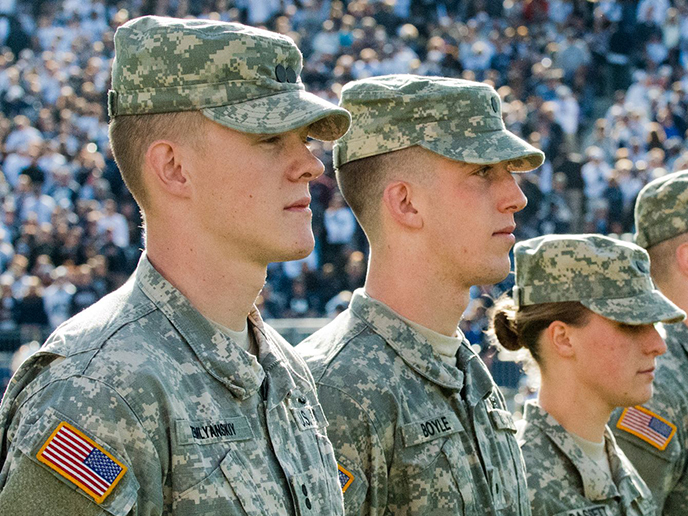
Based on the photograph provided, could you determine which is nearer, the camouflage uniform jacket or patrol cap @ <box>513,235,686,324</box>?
patrol cap @ <box>513,235,686,324</box>

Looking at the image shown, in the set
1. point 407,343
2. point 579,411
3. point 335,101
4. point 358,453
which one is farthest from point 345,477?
point 335,101

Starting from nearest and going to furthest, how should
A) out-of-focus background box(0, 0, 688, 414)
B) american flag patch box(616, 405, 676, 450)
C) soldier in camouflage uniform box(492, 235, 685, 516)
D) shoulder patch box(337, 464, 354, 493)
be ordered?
1. shoulder patch box(337, 464, 354, 493)
2. soldier in camouflage uniform box(492, 235, 685, 516)
3. american flag patch box(616, 405, 676, 450)
4. out-of-focus background box(0, 0, 688, 414)

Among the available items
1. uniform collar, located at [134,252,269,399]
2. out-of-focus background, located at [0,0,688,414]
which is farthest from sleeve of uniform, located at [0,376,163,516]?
out-of-focus background, located at [0,0,688,414]

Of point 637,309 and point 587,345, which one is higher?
point 637,309

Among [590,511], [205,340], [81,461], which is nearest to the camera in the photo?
[81,461]

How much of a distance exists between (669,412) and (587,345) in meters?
0.48

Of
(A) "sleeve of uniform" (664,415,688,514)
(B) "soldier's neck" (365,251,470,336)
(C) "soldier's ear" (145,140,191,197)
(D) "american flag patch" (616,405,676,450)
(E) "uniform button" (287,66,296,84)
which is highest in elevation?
(E) "uniform button" (287,66,296,84)

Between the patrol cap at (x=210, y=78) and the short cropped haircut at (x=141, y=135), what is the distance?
0.02 meters

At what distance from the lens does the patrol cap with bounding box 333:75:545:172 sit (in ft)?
11.4

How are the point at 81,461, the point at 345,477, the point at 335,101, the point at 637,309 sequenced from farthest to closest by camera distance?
1. the point at 335,101
2. the point at 637,309
3. the point at 345,477
4. the point at 81,461

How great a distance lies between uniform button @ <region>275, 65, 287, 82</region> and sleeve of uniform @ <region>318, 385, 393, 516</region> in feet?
3.01

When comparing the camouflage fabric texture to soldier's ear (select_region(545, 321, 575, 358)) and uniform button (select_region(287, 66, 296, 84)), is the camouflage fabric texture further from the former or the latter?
uniform button (select_region(287, 66, 296, 84))

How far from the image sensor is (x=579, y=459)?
402 centimetres

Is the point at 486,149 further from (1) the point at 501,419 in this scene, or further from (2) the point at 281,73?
(2) the point at 281,73
